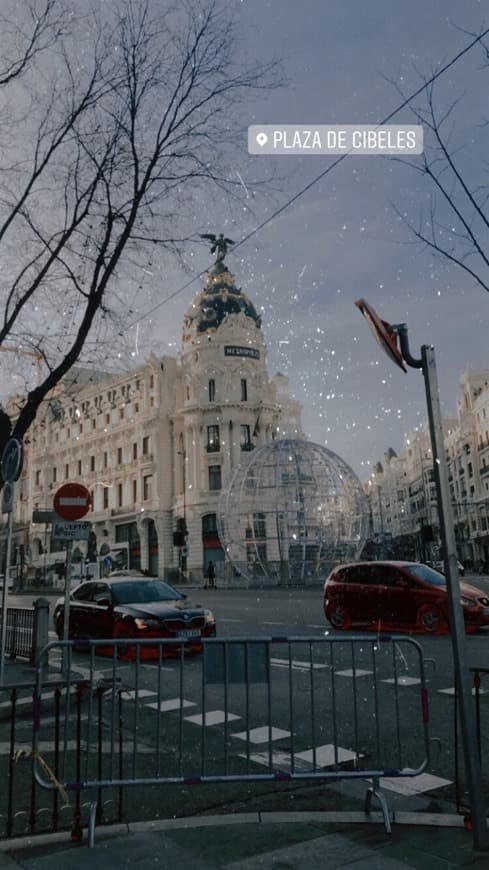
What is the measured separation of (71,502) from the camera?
10477 millimetres

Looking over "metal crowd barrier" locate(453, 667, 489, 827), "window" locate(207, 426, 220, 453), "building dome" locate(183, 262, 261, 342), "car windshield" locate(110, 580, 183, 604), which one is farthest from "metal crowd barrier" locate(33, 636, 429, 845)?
"building dome" locate(183, 262, 261, 342)

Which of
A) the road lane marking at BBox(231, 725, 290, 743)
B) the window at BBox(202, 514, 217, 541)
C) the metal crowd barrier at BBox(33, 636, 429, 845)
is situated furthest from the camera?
the window at BBox(202, 514, 217, 541)

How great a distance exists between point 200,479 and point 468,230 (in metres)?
50.9

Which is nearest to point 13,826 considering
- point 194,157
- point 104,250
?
point 104,250

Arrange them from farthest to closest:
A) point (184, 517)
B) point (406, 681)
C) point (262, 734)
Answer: point (184, 517)
point (406, 681)
point (262, 734)

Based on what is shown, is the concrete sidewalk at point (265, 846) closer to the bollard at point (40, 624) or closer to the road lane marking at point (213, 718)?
the road lane marking at point (213, 718)

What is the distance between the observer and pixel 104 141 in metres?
10.7

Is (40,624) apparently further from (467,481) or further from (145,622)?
(467,481)

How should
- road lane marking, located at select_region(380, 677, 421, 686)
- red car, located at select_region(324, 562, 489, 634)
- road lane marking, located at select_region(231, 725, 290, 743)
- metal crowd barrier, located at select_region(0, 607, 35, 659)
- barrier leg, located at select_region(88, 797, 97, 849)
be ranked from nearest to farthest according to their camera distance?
barrier leg, located at select_region(88, 797, 97, 849)
road lane marking, located at select_region(231, 725, 290, 743)
road lane marking, located at select_region(380, 677, 421, 686)
metal crowd barrier, located at select_region(0, 607, 35, 659)
red car, located at select_region(324, 562, 489, 634)

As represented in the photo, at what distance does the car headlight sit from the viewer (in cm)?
1159

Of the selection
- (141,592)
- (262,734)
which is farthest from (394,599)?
(262,734)

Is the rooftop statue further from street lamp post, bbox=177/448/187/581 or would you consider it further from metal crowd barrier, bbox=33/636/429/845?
street lamp post, bbox=177/448/187/581

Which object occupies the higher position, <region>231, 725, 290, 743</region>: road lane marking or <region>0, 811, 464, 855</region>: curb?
<region>0, 811, 464, 855</region>: curb

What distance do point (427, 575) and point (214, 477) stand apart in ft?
147
